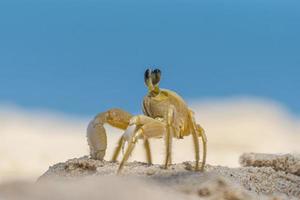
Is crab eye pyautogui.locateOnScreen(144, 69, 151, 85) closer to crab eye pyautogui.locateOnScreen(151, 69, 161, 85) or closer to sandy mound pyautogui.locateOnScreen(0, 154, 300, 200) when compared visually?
crab eye pyautogui.locateOnScreen(151, 69, 161, 85)

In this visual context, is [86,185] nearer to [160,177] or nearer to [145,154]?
[160,177]

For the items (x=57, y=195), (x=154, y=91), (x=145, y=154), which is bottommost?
(x=57, y=195)

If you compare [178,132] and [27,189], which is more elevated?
[178,132]

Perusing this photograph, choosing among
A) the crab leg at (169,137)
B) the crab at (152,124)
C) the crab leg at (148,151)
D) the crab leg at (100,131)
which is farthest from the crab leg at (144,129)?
the crab leg at (148,151)

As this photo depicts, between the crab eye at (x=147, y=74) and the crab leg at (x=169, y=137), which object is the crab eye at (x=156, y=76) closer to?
the crab eye at (x=147, y=74)

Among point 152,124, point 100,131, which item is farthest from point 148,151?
point 152,124

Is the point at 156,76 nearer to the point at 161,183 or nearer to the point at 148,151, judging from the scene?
the point at 148,151

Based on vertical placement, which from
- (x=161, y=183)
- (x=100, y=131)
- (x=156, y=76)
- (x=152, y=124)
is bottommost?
(x=161, y=183)

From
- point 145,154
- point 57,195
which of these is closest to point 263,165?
point 145,154
